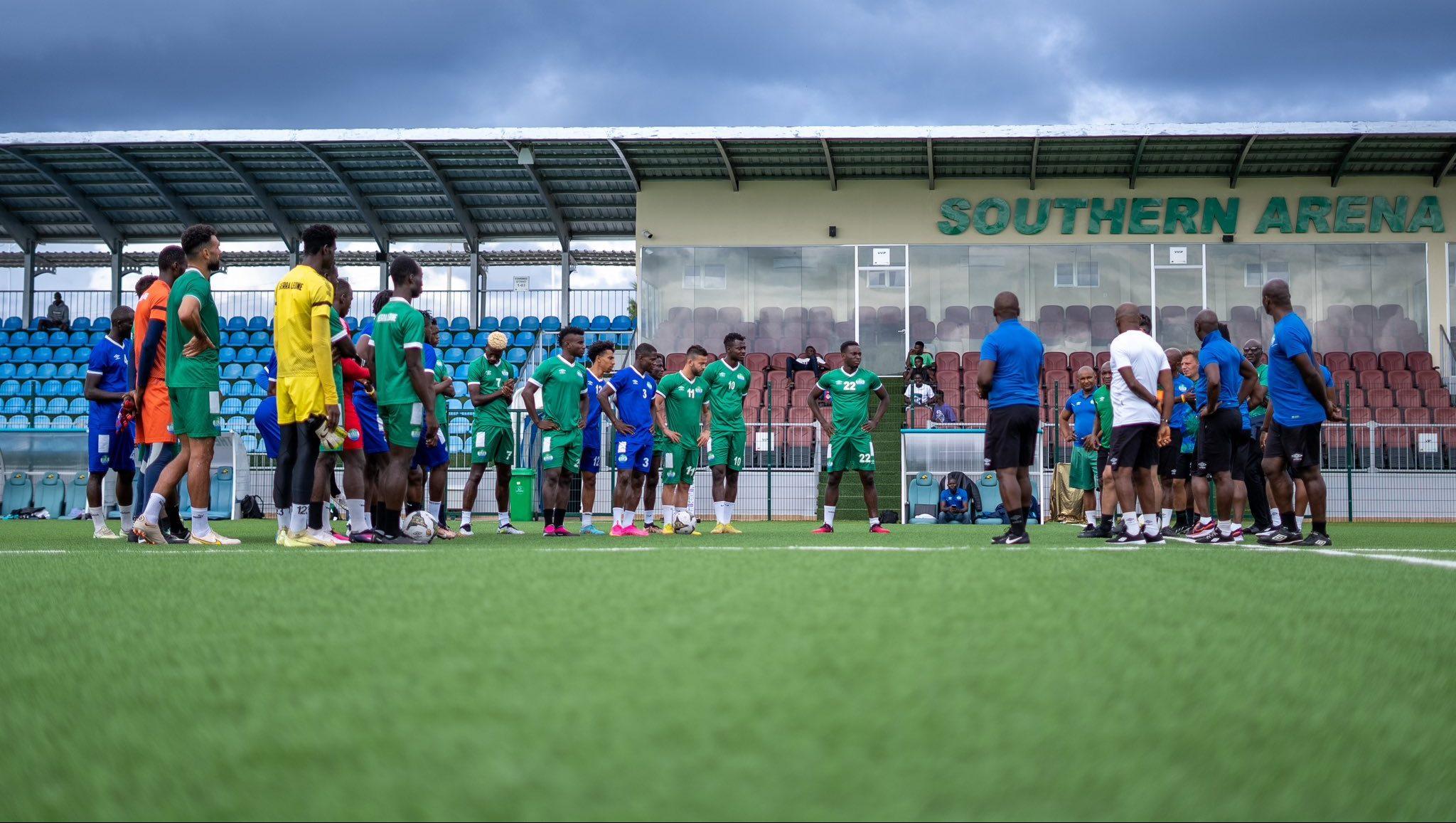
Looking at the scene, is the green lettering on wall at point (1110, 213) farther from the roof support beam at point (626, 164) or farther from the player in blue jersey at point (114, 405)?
the player in blue jersey at point (114, 405)

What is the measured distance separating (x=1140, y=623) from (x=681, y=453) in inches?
355

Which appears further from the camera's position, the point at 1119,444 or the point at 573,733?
the point at 1119,444

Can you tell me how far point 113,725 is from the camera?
2.06 metres

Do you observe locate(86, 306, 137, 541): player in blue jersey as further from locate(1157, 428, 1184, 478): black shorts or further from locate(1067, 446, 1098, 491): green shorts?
locate(1067, 446, 1098, 491): green shorts

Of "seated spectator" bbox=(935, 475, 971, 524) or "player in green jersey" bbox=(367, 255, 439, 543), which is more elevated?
"player in green jersey" bbox=(367, 255, 439, 543)

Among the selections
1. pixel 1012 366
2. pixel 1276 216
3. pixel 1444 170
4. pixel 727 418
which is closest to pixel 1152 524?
pixel 1012 366

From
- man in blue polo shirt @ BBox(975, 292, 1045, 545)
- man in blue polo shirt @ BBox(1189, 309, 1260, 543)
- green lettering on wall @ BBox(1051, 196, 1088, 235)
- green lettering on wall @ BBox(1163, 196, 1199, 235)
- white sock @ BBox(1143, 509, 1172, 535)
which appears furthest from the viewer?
green lettering on wall @ BBox(1051, 196, 1088, 235)

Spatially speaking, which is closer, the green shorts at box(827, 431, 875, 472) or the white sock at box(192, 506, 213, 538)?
the white sock at box(192, 506, 213, 538)

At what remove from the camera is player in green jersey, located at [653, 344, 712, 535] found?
1208 cm

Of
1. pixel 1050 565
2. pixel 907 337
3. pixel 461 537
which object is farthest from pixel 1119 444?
pixel 907 337

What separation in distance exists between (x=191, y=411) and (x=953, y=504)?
37.0 feet

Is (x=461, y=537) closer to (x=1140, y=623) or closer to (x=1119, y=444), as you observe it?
(x=1119, y=444)

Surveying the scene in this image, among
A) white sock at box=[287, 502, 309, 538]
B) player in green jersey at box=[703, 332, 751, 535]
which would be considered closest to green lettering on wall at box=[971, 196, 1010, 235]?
player in green jersey at box=[703, 332, 751, 535]

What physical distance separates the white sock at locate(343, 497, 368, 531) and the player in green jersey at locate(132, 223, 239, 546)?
93 cm
